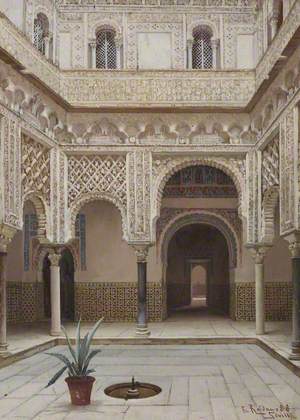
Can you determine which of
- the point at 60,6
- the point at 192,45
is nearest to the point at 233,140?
the point at 192,45

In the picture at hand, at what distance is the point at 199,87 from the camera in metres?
11.4

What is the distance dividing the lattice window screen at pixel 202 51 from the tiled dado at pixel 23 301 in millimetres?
6032

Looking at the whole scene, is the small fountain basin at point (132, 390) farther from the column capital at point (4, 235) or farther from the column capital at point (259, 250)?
the column capital at point (259, 250)

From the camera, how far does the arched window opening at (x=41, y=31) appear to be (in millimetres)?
11016

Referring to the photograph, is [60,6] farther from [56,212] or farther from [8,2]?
[56,212]

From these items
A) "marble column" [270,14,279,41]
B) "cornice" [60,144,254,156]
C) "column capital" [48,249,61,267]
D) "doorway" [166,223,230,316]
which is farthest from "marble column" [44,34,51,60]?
"doorway" [166,223,230,316]

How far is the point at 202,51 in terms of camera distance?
1218 cm

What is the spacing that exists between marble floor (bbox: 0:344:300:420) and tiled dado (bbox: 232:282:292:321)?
11.2 feet

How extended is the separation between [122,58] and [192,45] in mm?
1444

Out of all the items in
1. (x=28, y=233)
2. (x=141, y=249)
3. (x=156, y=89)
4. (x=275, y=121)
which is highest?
(x=156, y=89)

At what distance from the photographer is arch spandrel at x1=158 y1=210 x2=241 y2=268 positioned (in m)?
13.7

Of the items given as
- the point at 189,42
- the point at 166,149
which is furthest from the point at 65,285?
the point at 189,42

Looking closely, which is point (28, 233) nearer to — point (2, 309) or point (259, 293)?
point (2, 309)
